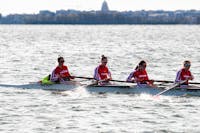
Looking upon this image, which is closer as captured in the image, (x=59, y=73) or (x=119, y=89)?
(x=119, y=89)

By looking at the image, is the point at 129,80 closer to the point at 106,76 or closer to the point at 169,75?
the point at 106,76

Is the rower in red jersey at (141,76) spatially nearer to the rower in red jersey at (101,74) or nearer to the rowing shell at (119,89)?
the rowing shell at (119,89)

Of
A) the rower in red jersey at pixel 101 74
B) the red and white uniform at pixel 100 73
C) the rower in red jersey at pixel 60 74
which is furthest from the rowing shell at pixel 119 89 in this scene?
the red and white uniform at pixel 100 73

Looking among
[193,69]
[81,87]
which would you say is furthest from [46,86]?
[193,69]

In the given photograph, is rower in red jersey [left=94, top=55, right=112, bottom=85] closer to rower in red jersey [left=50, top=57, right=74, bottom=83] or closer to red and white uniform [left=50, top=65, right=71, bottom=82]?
rower in red jersey [left=50, top=57, right=74, bottom=83]

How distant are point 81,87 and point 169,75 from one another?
46.2 feet

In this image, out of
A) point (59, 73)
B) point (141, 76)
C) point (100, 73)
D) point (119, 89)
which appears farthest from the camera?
point (59, 73)

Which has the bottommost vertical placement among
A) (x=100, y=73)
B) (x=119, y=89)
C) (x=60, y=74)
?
(x=119, y=89)

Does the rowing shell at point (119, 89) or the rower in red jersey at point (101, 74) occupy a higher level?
the rower in red jersey at point (101, 74)

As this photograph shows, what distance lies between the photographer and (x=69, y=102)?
2958 centimetres

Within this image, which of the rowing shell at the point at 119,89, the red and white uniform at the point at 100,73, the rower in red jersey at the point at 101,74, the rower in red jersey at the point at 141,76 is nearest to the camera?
the rowing shell at the point at 119,89

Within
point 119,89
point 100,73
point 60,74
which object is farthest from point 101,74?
point 60,74

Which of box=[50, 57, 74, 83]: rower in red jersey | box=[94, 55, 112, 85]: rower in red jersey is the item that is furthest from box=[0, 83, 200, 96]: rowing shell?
box=[94, 55, 112, 85]: rower in red jersey

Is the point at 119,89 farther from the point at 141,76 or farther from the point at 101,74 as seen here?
the point at 101,74
